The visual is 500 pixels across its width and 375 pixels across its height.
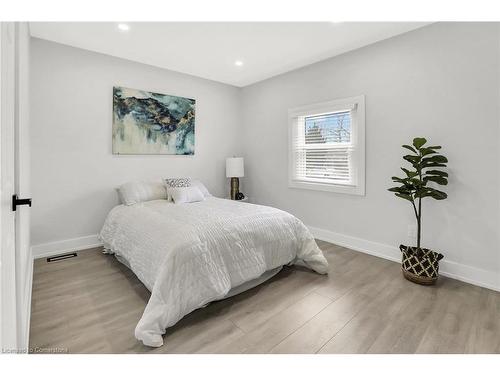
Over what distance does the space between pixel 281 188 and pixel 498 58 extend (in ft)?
9.45

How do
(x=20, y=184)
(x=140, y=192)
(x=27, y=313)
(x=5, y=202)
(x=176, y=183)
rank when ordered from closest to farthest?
(x=5, y=202)
(x=20, y=184)
(x=27, y=313)
(x=140, y=192)
(x=176, y=183)

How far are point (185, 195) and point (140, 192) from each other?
0.61m

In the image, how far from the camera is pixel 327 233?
3.68 meters

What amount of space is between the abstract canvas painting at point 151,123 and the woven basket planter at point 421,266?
337 cm

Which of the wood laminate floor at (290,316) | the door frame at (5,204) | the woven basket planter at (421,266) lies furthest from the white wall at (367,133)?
the door frame at (5,204)

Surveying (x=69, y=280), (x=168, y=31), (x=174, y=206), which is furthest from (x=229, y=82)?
(x=69, y=280)

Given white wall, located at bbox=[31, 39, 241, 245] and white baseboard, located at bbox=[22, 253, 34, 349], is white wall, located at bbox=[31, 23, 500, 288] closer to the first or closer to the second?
white wall, located at bbox=[31, 39, 241, 245]

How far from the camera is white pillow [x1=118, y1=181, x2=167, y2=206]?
3.30m

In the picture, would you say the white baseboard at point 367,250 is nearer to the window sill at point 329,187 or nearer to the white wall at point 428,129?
the white wall at point 428,129

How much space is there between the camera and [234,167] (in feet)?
14.5

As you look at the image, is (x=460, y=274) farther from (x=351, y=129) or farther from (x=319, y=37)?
(x=319, y=37)

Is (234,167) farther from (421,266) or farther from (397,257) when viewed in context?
(421,266)

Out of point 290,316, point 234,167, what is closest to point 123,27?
point 234,167

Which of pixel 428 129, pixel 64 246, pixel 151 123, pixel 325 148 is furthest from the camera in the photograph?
pixel 151 123
